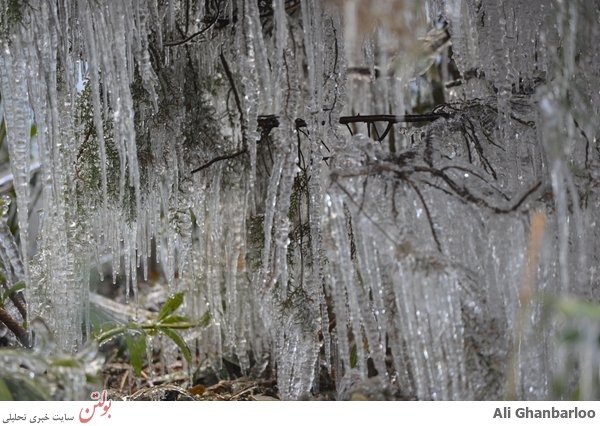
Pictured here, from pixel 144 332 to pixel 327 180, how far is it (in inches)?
34.0

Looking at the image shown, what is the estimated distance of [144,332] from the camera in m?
2.04

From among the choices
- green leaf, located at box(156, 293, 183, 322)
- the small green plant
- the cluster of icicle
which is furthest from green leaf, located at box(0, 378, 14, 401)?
green leaf, located at box(156, 293, 183, 322)

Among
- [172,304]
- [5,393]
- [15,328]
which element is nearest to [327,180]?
[5,393]

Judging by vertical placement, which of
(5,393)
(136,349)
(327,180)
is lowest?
(136,349)

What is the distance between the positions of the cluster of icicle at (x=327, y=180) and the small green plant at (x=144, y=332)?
0.10 metres

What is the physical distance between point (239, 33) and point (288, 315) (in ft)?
2.28

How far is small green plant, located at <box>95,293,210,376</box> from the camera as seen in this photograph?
6.48 feet

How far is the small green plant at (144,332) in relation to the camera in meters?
1.98

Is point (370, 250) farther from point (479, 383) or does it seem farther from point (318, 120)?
point (318, 120)

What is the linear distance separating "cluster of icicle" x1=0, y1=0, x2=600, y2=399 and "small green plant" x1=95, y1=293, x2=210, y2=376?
0.10m

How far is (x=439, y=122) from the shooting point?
1.76 metres

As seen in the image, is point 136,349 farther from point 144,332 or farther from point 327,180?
point 327,180

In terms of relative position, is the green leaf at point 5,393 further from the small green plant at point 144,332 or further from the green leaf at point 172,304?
the green leaf at point 172,304

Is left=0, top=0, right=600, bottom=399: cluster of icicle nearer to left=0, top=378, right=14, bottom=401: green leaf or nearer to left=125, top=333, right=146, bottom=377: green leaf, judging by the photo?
left=125, top=333, right=146, bottom=377: green leaf
